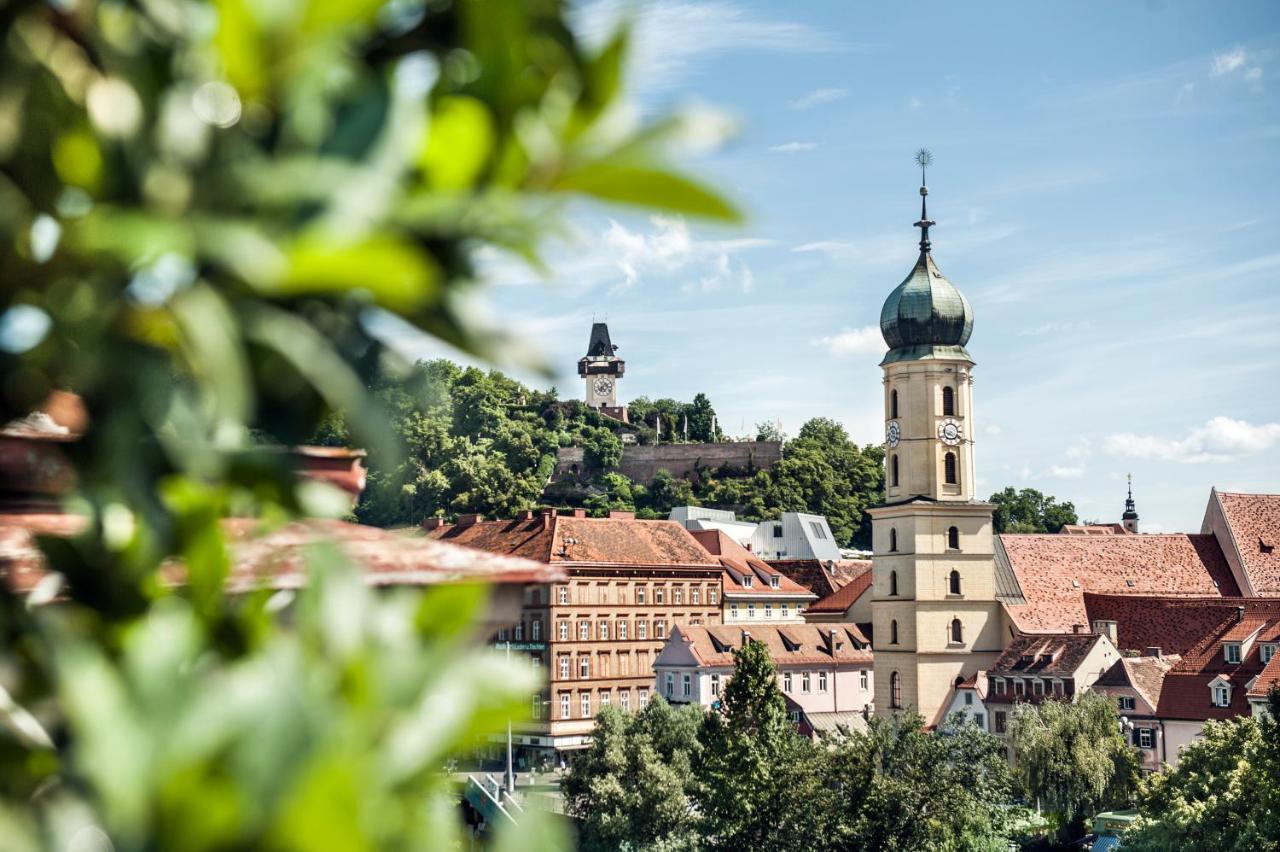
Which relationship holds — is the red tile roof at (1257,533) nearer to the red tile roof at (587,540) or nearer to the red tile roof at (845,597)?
the red tile roof at (845,597)

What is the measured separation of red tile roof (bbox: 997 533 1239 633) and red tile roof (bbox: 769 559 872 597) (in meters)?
11.3

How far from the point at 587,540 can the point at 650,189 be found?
59041 mm

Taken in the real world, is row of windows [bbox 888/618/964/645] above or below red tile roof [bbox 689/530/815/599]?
below

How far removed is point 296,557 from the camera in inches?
54.5

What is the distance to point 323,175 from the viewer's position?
95 cm

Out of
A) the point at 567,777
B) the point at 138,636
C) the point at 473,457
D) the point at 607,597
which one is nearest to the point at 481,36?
the point at 138,636

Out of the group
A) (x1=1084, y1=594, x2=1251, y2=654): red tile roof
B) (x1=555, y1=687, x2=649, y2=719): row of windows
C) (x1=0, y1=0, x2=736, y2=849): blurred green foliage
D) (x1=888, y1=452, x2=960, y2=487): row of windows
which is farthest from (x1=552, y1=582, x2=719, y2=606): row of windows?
(x1=0, y1=0, x2=736, y2=849): blurred green foliage

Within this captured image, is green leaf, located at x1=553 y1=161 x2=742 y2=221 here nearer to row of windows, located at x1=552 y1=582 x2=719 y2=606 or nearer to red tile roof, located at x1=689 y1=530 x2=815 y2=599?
row of windows, located at x1=552 y1=582 x2=719 y2=606

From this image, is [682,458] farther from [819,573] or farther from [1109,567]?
[1109,567]

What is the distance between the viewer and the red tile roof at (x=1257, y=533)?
66188 millimetres

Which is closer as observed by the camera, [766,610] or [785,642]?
[785,642]

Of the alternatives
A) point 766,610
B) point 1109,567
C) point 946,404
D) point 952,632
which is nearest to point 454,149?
point 952,632

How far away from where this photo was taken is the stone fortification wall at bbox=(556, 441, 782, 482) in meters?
118

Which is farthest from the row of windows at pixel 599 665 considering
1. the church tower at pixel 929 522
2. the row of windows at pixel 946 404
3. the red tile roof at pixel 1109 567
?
the red tile roof at pixel 1109 567
